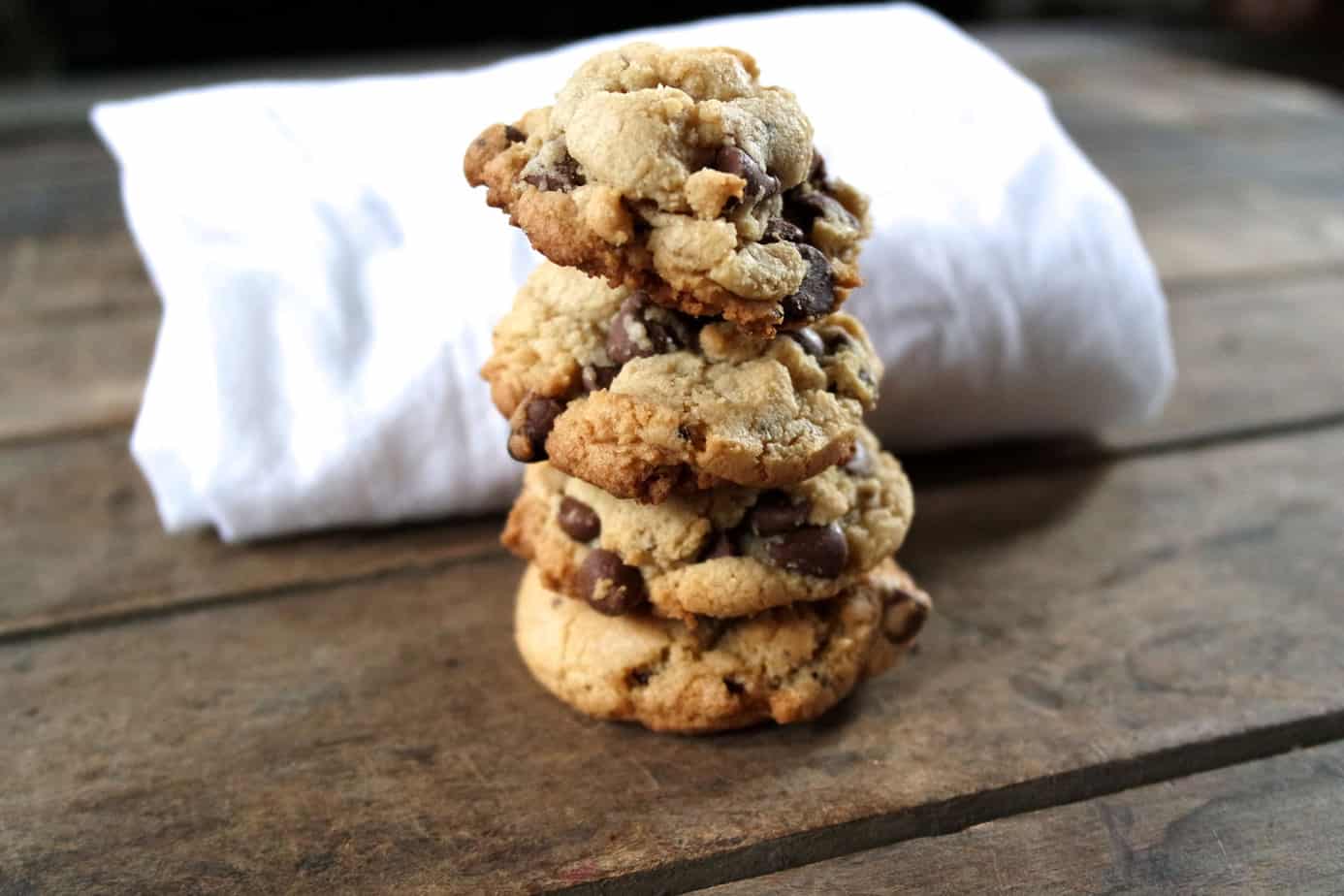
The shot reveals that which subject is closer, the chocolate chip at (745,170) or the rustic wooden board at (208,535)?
the chocolate chip at (745,170)

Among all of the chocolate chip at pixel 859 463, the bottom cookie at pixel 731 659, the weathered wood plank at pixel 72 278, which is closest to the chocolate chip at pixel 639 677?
the bottom cookie at pixel 731 659

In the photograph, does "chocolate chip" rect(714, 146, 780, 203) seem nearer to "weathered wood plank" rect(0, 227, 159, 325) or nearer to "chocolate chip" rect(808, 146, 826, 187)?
"chocolate chip" rect(808, 146, 826, 187)

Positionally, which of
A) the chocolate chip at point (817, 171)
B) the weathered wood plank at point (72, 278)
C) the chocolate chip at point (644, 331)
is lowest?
the weathered wood plank at point (72, 278)

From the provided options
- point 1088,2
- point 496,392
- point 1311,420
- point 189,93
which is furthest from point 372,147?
point 1088,2

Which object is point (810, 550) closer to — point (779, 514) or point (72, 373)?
point (779, 514)

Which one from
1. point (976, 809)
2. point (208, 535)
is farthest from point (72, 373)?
point (976, 809)

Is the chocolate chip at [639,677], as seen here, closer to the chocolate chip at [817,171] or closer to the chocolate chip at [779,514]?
the chocolate chip at [779,514]

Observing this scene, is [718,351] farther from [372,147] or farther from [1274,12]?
[1274,12]
